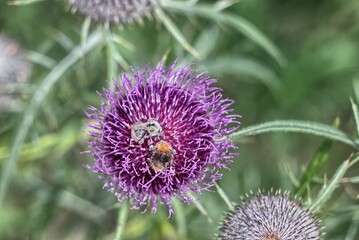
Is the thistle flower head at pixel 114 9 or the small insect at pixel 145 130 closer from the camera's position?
the small insect at pixel 145 130

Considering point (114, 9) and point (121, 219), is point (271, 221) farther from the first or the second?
point (114, 9)

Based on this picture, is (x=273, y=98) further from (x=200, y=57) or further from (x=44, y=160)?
(x=44, y=160)

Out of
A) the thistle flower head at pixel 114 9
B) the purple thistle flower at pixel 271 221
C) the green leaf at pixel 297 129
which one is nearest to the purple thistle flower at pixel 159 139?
the green leaf at pixel 297 129

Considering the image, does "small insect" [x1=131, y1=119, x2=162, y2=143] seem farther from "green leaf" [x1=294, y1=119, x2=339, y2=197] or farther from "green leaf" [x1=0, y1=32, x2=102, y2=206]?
"green leaf" [x1=0, y1=32, x2=102, y2=206]

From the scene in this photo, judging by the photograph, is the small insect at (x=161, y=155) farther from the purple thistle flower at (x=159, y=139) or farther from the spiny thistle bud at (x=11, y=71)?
the spiny thistle bud at (x=11, y=71)

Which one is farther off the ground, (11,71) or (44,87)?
(11,71)

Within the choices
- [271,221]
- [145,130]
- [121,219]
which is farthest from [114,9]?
[271,221]

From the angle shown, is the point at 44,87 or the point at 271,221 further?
the point at 44,87

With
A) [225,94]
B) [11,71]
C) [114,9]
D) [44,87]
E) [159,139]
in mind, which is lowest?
[159,139]
